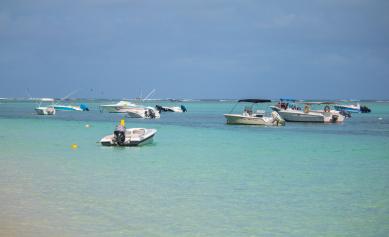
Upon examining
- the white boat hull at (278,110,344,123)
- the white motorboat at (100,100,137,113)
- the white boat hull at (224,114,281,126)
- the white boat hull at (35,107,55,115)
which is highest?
the white motorboat at (100,100,137,113)

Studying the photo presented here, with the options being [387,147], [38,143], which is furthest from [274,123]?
[38,143]

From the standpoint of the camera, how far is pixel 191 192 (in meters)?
18.3

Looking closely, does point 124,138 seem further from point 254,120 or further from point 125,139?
point 254,120

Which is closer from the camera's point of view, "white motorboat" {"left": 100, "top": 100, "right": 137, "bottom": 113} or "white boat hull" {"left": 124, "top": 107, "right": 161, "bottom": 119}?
"white boat hull" {"left": 124, "top": 107, "right": 161, "bottom": 119}

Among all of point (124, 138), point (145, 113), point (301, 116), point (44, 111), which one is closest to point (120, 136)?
point (124, 138)

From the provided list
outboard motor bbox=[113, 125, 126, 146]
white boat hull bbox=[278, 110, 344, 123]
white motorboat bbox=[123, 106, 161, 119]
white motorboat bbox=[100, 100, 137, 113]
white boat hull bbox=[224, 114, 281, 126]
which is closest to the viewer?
outboard motor bbox=[113, 125, 126, 146]

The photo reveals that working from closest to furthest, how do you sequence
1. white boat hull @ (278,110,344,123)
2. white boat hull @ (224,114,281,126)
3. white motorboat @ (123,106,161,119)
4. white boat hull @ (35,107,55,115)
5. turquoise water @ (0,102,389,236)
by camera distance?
1. turquoise water @ (0,102,389,236)
2. white boat hull @ (224,114,281,126)
3. white boat hull @ (278,110,344,123)
4. white motorboat @ (123,106,161,119)
5. white boat hull @ (35,107,55,115)

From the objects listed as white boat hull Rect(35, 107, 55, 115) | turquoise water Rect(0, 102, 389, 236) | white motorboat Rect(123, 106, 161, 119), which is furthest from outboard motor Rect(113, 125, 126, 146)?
white boat hull Rect(35, 107, 55, 115)

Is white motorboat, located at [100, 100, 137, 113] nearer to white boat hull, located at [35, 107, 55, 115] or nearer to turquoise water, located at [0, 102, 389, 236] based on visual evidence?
white boat hull, located at [35, 107, 55, 115]

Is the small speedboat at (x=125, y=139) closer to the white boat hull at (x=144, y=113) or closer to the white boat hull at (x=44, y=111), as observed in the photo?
the white boat hull at (x=144, y=113)

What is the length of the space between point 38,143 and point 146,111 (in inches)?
1819

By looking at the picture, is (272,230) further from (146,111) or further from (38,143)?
(146,111)

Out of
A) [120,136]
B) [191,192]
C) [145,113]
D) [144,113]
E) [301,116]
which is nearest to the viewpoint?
[191,192]

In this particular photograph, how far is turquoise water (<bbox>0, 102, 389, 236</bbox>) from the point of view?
45.3 feet
